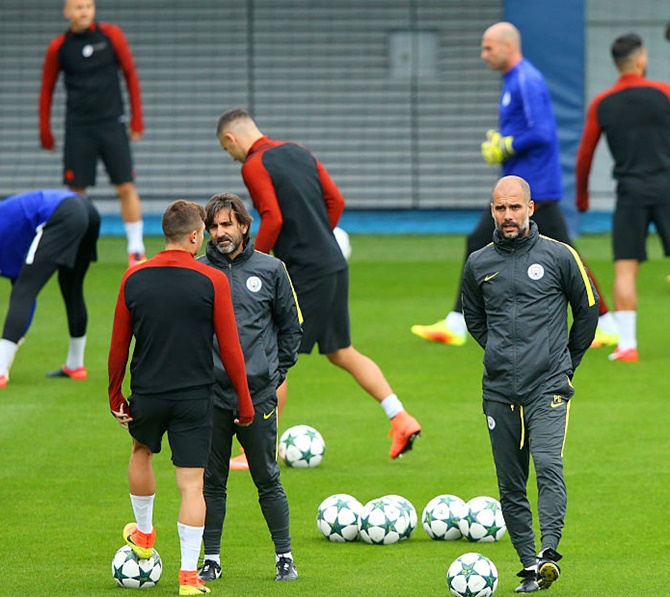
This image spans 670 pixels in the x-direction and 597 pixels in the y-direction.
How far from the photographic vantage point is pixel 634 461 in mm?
8680

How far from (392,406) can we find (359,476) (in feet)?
1.89

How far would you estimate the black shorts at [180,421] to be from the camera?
6.09 meters

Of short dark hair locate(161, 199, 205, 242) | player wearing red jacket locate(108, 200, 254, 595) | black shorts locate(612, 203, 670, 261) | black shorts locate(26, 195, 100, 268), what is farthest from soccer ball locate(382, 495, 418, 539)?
black shorts locate(612, 203, 670, 261)

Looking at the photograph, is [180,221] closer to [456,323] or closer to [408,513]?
[408,513]

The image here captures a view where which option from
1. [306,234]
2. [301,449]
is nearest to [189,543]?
[301,449]

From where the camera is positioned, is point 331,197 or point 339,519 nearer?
point 339,519

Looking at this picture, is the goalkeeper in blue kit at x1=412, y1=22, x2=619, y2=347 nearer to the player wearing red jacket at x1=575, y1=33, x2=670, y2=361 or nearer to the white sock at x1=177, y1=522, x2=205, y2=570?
the player wearing red jacket at x1=575, y1=33, x2=670, y2=361

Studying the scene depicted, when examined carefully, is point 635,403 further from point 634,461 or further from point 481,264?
point 481,264

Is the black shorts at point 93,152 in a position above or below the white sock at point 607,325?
above

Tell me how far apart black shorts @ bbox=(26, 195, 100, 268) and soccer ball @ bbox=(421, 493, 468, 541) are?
4216 millimetres

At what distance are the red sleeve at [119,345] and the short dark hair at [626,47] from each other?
6.70 m

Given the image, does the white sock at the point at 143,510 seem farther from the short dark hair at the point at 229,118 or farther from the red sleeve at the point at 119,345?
the short dark hair at the point at 229,118

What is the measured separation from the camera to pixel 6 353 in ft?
35.2

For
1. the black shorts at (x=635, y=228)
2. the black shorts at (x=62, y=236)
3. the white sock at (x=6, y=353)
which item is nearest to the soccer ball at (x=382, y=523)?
the black shorts at (x=62, y=236)
